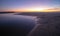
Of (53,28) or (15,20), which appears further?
(15,20)

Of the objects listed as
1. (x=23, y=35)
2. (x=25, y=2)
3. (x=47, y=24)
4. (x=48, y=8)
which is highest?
(x=25, y=2)

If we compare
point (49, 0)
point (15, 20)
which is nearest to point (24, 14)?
point (15, 20)

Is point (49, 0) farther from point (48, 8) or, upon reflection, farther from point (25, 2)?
point (25, 2)

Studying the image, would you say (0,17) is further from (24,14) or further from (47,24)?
(47,24)

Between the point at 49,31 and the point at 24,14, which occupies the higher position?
the point at 24,14

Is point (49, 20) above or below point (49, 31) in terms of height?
above

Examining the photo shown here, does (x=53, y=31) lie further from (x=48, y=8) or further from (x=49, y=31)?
(x=48, y=8)

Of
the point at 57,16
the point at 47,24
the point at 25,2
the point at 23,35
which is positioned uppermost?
the point at 25,2

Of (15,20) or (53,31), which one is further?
(15,20)

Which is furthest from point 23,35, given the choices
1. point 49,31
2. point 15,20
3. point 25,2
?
point 25,2
